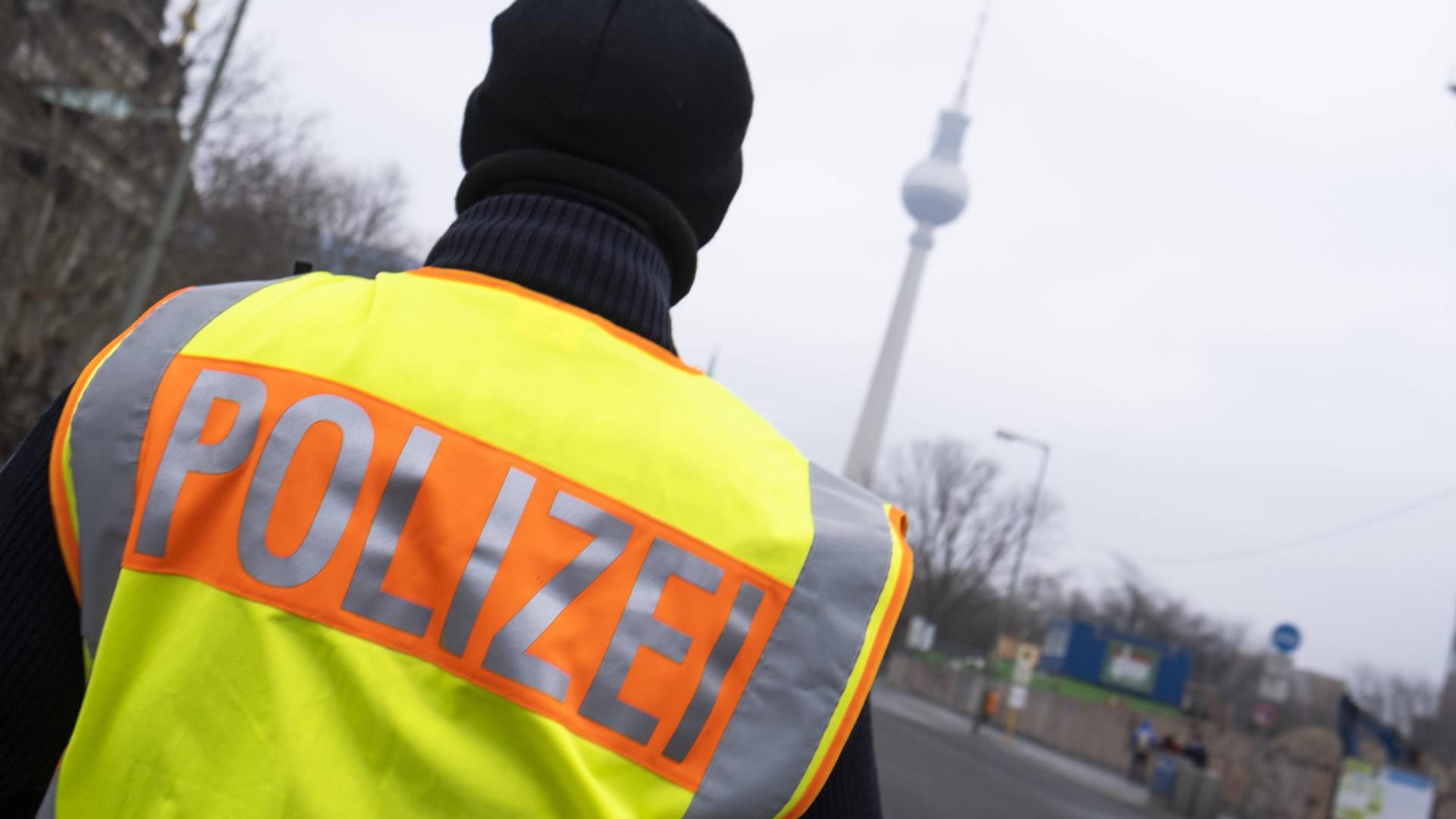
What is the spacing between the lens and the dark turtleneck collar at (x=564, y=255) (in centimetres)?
146

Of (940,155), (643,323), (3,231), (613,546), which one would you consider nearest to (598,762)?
(613,546)

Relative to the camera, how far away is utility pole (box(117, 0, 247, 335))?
52.0 ft

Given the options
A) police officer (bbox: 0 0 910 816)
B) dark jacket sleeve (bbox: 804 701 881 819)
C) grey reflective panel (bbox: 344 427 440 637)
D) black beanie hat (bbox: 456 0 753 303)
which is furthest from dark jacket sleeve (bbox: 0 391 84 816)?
dark jacket sleeve (bbox: 804 701 881 819)

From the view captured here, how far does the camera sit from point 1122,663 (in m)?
47.2

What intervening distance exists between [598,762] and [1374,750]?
86.7 ft

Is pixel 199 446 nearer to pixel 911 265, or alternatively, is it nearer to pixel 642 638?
pixel 642 638

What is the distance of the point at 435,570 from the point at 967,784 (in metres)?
17.9

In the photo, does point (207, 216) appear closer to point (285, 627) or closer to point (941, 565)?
point (285, 627)

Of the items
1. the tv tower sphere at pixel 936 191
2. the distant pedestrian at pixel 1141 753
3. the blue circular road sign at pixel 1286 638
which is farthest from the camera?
the tv tower sphere at pixel 936 191

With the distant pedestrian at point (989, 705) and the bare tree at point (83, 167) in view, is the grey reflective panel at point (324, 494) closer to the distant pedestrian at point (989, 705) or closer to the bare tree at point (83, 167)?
the bare tree at point (83, 167)

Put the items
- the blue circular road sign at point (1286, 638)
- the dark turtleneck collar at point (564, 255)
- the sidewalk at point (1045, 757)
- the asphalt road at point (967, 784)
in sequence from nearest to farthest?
the dark turtleneck collar at point (564, 255) → the asphalt road at point (967, 784) → the blue circular road sign at point (1286, 638) → the sidewalk at point (1045, 757)

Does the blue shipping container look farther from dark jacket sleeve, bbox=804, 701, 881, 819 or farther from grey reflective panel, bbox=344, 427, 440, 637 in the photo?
grey reflective panel, bbox=344, 427, 440, 637

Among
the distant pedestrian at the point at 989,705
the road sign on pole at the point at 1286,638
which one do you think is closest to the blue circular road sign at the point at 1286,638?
the road sign on pole at the point at 1286,638

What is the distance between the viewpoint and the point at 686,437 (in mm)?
1390
